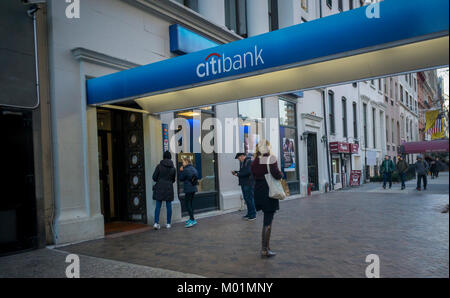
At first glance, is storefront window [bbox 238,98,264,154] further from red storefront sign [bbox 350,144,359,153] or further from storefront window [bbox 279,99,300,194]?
red storefront sign [bbox 350,144,359,153]

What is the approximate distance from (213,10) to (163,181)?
254 inches

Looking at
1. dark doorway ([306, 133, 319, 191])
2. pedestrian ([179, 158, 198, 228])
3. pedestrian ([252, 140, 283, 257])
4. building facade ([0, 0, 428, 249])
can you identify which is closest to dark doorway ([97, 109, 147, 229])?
building facade ([0, 0, 428, 249])

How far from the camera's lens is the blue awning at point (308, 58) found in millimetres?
4445

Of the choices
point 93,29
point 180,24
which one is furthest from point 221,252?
point 180,24

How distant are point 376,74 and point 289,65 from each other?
1.46m

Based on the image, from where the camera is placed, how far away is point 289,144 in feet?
55.7

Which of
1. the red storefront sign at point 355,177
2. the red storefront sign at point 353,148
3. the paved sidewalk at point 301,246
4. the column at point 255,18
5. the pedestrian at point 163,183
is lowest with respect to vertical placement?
the red storefront sign at point 355,177

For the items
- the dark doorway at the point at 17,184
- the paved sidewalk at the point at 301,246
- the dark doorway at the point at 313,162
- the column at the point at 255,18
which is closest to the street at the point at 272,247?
the paved sidewalk at the point at 301,246

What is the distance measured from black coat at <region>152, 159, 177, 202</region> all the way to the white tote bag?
3.44 meters

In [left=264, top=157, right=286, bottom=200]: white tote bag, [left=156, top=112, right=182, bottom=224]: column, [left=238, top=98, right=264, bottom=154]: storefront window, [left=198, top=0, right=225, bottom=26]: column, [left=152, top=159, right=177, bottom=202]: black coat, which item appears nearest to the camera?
[left=264, top=157, right=286, bottom=200]: white tote bag

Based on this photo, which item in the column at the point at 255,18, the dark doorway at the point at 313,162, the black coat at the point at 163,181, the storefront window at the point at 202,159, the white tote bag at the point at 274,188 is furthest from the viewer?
the dark doorway at the point at 313,162

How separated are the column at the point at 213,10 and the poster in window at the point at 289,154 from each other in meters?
6.40

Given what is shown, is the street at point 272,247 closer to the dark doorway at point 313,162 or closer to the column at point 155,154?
the column at point 155,154

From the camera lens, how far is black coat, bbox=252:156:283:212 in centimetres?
586
